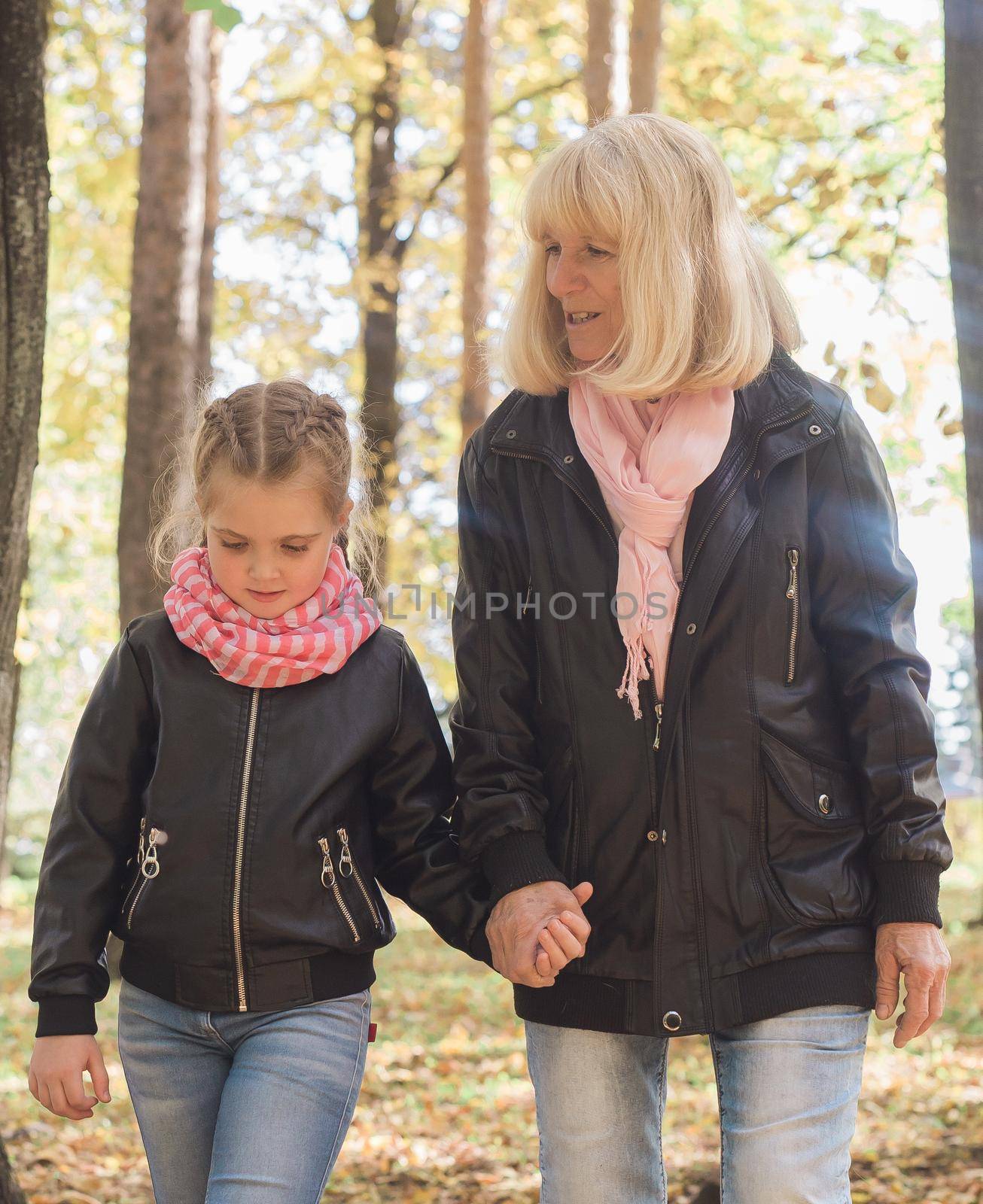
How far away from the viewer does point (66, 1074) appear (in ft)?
7.84

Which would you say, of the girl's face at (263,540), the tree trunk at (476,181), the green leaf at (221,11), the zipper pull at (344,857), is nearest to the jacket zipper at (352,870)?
the zipper pull at (344,857)

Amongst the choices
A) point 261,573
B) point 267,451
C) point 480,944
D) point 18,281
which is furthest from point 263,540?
point 18,281

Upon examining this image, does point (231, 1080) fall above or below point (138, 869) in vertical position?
below

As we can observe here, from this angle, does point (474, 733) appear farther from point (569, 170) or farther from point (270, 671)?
point (569, 170)

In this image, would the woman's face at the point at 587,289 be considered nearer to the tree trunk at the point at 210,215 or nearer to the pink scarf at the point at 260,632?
the pink scarf at the point at 260,632

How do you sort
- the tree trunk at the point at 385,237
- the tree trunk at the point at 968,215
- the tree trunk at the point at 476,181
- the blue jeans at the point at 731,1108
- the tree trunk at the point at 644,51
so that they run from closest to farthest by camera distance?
1. the blue jeans at the point at 731,1108
2. the tree trunk at the point at 968,215
3. the tree trunk at the point at 644,51
4. the tree trunk at the point at 476,181
5. the tree trunk at the point at 385,237

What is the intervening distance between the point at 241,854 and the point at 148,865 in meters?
0.18

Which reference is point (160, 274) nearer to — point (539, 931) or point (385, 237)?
point (539, 931)

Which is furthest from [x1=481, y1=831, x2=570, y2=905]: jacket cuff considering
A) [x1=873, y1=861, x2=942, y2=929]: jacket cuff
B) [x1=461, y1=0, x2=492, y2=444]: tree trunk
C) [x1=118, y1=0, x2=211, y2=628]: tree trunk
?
[x1=461, y1=0, x2=492, y2=444]: tree trunk

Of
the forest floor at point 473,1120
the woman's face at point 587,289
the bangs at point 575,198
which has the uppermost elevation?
the bangs at point 575,198

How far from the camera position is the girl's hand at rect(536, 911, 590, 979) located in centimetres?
235

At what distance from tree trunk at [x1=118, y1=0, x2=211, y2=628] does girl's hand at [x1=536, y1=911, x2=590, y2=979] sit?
17.8 ft

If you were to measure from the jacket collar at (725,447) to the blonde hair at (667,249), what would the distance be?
65mm

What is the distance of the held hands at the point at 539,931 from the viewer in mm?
2359
